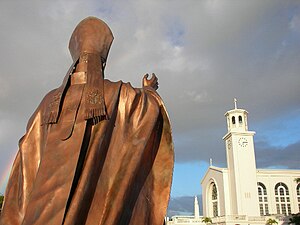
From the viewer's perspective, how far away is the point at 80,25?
11.9 ft

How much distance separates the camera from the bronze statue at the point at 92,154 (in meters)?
2.88

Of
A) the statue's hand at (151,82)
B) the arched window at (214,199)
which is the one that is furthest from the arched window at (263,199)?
the statue's hand at (151,82)

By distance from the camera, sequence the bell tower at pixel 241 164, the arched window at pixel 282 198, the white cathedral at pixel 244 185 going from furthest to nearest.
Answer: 1. the arched window at pixel 282 198
2. the white cathedral at pixel 244 185
3. the bell tower at pixel 241 164

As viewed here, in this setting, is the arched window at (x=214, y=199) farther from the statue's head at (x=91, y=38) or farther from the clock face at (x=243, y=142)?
the statue's head at (x=91, y=38)

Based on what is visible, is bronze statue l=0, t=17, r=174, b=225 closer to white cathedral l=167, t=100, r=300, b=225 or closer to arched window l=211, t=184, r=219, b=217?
white cathedral l=167, t=100, r=300, b=225

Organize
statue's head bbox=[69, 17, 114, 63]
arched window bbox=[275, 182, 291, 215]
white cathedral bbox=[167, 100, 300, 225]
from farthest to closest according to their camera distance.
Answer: arched window bbox=[275, 182, 291, 215], white cathedral bbox=[167, 100, 300, 225], statue's head bbox=[69, 17, 114, 63]

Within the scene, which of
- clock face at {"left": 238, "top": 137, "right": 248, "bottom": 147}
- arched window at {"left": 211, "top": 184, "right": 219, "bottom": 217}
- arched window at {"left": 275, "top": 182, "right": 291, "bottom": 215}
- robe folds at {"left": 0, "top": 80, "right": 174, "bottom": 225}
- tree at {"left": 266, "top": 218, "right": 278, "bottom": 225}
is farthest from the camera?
arched window at {"left": 211, "top": 184, "right": 219, "bottom": 217}

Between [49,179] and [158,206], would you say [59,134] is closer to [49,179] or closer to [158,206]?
[49,179]

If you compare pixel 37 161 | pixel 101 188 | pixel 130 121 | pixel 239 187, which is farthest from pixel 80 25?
pixel 239 187

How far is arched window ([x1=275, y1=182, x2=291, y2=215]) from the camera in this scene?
186ft

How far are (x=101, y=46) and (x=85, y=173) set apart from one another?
3.97ft

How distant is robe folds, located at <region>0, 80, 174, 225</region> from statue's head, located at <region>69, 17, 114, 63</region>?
1.31ft

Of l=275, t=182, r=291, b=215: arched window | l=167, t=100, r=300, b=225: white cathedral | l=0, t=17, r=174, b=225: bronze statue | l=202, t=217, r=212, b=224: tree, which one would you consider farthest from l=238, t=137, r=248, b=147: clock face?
l=0, t=17, r=174, b=225: bronze statue

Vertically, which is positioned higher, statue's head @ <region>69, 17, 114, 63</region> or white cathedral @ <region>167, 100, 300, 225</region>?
white cathedral @ <region>167, 100, 300, 225</region>
